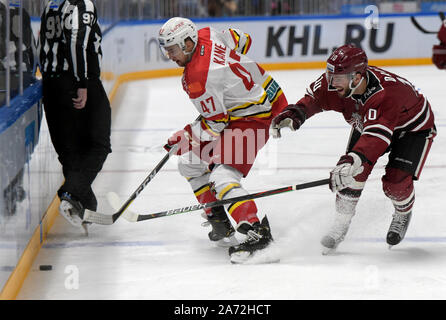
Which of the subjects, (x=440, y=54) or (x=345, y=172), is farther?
(x=440, y=54)

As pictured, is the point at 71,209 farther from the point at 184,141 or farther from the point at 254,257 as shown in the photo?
the point at 254,257

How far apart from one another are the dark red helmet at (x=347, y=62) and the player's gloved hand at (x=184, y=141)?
723 millimetres

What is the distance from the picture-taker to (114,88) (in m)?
8.98

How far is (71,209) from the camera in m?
3.70

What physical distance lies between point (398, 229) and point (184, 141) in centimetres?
107

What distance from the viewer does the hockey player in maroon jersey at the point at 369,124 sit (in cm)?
315

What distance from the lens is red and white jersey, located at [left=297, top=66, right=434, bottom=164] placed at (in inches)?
124

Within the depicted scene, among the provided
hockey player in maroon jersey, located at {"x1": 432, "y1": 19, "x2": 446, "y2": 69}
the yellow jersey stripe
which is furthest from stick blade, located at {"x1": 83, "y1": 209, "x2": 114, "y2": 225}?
hockey player in maroon jersey, located at {"x1": 432, "y1": 19, "x2": 446, "y2": 69}

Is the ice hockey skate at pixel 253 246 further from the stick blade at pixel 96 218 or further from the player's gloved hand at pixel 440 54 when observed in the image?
the player's gloved hand at pixel 440 54

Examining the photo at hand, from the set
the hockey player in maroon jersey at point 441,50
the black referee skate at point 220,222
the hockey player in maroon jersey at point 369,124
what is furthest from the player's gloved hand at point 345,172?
the hockey player in maroon jersey at point 441,50

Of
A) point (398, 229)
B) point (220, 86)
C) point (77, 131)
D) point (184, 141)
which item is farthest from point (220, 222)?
point (77, 131)

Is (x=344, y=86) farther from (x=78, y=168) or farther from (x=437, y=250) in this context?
(x=78, y=168)
